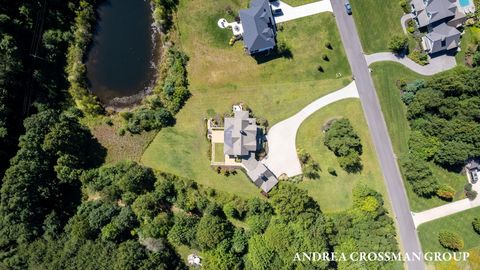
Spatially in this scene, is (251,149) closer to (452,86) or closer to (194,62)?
(194,62)

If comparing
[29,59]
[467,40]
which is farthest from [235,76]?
[467,40]

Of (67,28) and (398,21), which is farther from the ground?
(67,28)

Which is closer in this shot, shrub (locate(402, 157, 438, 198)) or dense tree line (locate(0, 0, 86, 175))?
dense tree line (locate(0, 0, 86, 175))

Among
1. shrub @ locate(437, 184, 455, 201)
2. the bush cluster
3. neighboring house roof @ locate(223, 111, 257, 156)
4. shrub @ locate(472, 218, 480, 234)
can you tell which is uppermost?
neighboring house roof @ locate(223, 111, 257, 156)

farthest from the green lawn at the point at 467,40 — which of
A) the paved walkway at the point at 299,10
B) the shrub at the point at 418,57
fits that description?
the paved walkway at the point at 299,10

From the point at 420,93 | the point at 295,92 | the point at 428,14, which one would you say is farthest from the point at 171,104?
the point at 428,14

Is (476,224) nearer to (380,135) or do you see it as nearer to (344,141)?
(380,135)

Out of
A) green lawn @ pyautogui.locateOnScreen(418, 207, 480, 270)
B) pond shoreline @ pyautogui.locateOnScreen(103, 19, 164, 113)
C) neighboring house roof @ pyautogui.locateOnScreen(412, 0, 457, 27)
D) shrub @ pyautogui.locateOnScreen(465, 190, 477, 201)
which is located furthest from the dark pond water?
shrub @ pyautogui.locateOnScreen(465, 190, 477, 201)

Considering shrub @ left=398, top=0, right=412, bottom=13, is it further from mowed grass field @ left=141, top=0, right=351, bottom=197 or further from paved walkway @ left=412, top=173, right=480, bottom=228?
paved walkway @ left=412, top=173, right=480, bottom=228
